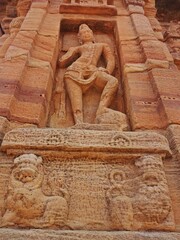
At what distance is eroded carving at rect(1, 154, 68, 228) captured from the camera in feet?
7.70

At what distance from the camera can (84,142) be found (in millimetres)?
2877

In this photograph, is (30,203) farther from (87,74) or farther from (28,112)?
(87,74)

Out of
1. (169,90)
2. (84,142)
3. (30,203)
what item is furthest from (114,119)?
(30,203)

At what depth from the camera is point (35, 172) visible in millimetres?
2629

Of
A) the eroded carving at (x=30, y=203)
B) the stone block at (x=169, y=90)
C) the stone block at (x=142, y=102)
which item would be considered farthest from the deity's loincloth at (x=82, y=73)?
the eroded carving at (x=30, y=203)

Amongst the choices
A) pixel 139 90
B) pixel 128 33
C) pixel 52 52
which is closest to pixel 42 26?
pixel 52 52

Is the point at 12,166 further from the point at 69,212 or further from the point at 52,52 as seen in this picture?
the point at 52,52

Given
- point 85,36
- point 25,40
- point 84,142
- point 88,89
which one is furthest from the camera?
point 85,36

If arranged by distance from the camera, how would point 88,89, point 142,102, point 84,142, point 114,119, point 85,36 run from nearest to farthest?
point 84,142 → point 114,119 → point 142,102 → point 88,89 → point 85,36

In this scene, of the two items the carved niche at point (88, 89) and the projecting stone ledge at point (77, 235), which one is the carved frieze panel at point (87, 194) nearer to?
Answer: the projecting stone ledge at point (77, 235)

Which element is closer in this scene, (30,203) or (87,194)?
(30,203)

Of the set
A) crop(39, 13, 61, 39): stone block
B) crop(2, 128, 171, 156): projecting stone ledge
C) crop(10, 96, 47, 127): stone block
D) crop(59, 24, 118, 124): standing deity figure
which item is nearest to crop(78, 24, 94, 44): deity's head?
crop(59, 24, 118, 124): standing deity figure

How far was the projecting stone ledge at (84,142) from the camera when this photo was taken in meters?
2.84

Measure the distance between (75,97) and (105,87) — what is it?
16.4 inches
